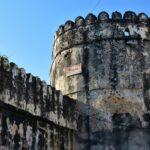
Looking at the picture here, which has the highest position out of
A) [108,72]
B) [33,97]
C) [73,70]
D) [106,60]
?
[106,60]

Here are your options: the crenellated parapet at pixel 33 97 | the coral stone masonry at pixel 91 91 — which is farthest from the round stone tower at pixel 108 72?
the crenellated parapet at pixel 33 97

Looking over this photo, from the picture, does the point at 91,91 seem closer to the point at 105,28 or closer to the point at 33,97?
the point at 105,28

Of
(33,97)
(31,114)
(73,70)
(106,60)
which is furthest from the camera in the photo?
(73,70)

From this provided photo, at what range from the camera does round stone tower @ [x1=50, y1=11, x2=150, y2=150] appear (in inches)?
489

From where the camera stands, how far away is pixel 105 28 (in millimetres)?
13406

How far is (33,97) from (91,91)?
2.19 m

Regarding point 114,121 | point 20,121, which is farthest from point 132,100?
point 20,121

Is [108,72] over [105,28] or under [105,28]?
under

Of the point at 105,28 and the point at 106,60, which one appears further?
the point at 105,28

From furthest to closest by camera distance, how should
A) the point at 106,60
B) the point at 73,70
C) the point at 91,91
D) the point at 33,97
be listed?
the point at 73,70, the point at 106,60, the point at 91,91, the point at 33,97

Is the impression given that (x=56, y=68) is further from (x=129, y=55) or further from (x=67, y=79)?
(x=129, y=55)

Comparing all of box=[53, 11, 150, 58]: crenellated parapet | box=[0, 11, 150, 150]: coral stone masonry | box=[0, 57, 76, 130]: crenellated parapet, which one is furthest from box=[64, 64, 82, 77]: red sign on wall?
box=[0, 57, 76, 130]: crenellated parapet

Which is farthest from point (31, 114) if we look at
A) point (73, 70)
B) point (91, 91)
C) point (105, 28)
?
point (105, 28)

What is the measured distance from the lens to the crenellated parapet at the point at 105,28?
43.8ft
